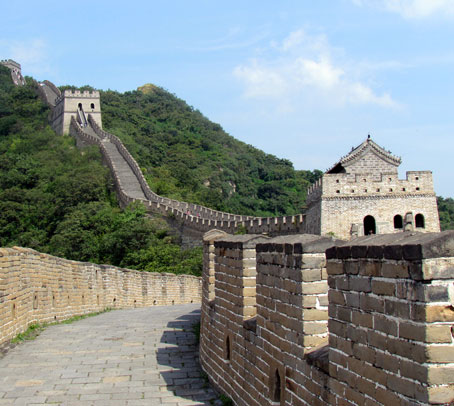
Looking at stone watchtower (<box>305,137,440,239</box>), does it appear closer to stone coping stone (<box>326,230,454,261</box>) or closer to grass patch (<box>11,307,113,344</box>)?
grass patch (<box>11,307,113,344</box>)

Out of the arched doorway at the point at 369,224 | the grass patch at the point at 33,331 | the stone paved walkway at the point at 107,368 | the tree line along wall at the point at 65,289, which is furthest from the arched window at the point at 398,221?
the stone paved walkway at the point at 107,368

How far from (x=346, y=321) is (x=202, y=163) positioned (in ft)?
199

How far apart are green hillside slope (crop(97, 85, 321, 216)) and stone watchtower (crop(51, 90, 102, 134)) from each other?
3.11 m

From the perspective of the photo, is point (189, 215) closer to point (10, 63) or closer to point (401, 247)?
point (401, 247)

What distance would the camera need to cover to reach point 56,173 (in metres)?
52.2

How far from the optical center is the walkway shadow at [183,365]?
23.1ft

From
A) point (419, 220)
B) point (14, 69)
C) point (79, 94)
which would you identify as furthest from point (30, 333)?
point (14, 69)

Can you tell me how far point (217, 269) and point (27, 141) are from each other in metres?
59.0

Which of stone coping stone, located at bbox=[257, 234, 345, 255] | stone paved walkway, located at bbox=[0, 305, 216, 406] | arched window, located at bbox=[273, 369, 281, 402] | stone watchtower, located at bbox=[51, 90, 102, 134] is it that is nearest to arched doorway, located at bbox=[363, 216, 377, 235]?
stone paved walkway, located at bbox=[0, 305, 216, 406]

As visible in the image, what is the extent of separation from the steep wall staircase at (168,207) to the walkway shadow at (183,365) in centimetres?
1655

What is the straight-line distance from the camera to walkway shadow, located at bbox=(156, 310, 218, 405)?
7035 mm

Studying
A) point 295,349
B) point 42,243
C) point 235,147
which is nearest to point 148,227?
point 42,243

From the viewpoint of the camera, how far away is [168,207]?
132 ft

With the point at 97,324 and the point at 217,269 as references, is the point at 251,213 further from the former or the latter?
the point at 217,269
